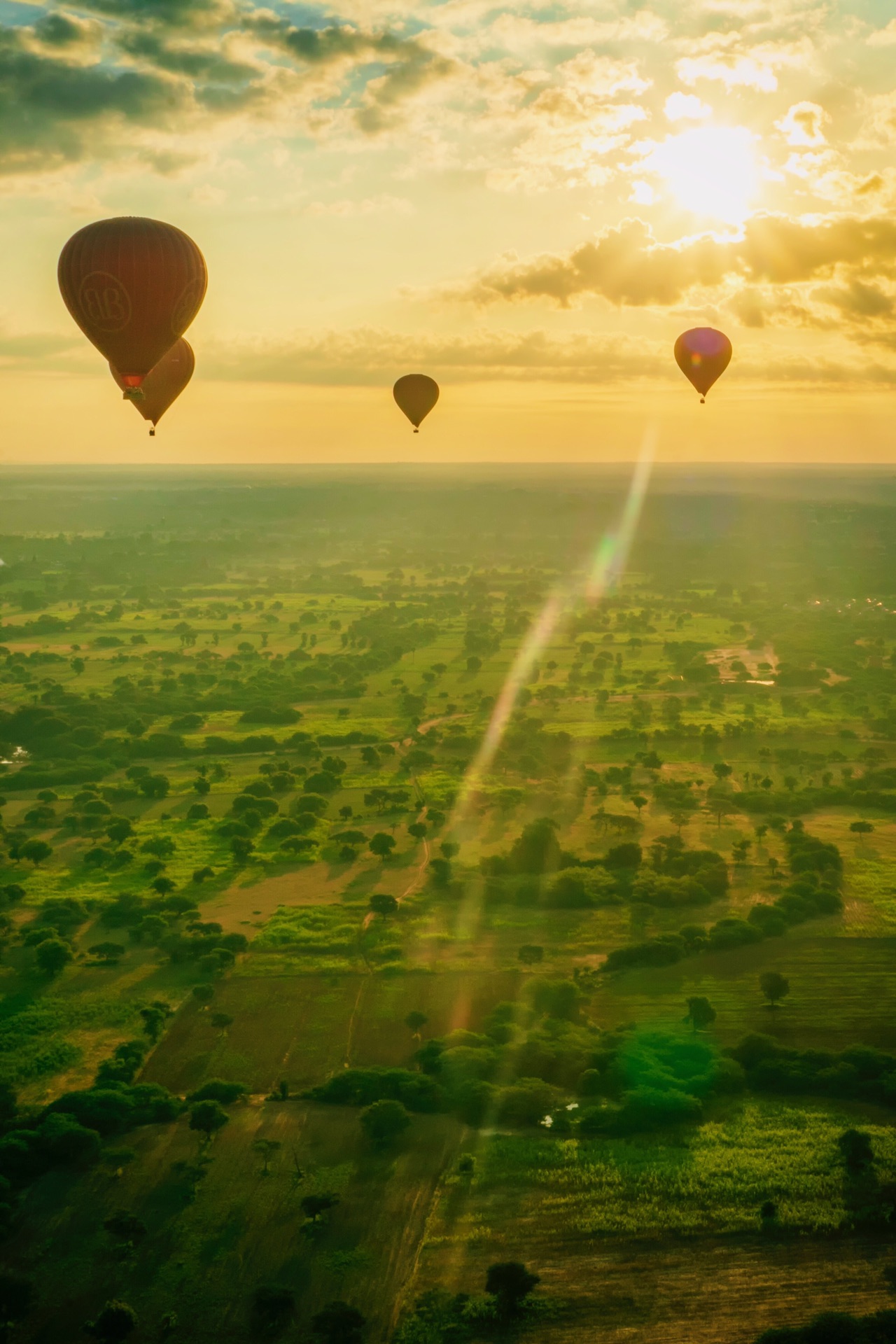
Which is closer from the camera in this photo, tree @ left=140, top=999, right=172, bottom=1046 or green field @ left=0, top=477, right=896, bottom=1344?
green field @ left=0, top=477, right=896, bottom=1344

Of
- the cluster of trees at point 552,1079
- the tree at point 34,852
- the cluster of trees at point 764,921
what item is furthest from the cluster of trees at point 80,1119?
the tree at point 34,852

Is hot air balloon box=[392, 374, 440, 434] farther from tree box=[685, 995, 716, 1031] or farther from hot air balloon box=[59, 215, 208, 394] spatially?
tree box=[685, 995, 716, 1031]

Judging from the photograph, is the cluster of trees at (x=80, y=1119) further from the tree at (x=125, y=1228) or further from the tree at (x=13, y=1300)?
the tree at (x=13, y=1300)

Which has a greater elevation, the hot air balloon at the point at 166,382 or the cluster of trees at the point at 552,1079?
the hot air balloon at the point at 166,382

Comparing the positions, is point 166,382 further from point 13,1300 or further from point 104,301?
point 13,1300

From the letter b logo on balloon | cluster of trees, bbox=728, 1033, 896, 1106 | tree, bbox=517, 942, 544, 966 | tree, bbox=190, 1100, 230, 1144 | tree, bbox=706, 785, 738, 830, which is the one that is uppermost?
the letter b logo on balloon

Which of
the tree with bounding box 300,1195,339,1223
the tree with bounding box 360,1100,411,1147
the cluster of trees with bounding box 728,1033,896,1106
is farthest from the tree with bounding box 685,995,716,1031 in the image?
the tree with bounding box 300,1195,339,1223

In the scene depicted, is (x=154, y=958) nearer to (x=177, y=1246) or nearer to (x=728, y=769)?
(x=177, y=1246)
